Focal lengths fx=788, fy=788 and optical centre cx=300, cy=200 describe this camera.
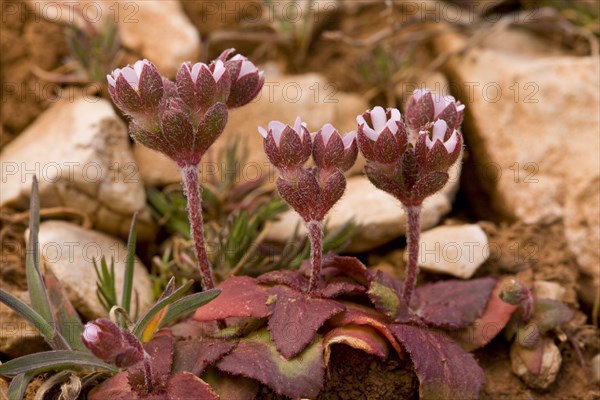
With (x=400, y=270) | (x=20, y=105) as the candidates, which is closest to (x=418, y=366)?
(x=400, y=270)

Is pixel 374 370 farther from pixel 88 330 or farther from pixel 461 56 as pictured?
pixel 461 56

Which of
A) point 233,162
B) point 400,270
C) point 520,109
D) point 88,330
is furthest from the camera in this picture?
point 520,109

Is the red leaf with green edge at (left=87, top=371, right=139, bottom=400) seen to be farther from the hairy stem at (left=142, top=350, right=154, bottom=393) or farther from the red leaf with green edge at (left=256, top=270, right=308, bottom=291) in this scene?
the red leaf with green edge at (left=256, top=270, right=308, bottom=291)

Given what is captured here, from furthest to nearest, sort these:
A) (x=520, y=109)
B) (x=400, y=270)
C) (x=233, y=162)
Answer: (x=520, y=109), (x=233, y=162), (x=400, y=270)

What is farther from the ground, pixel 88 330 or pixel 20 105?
pixel 20 105

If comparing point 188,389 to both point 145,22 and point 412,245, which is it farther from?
point 145,22

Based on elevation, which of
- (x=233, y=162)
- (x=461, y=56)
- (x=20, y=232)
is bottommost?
(x=20, y=232)
